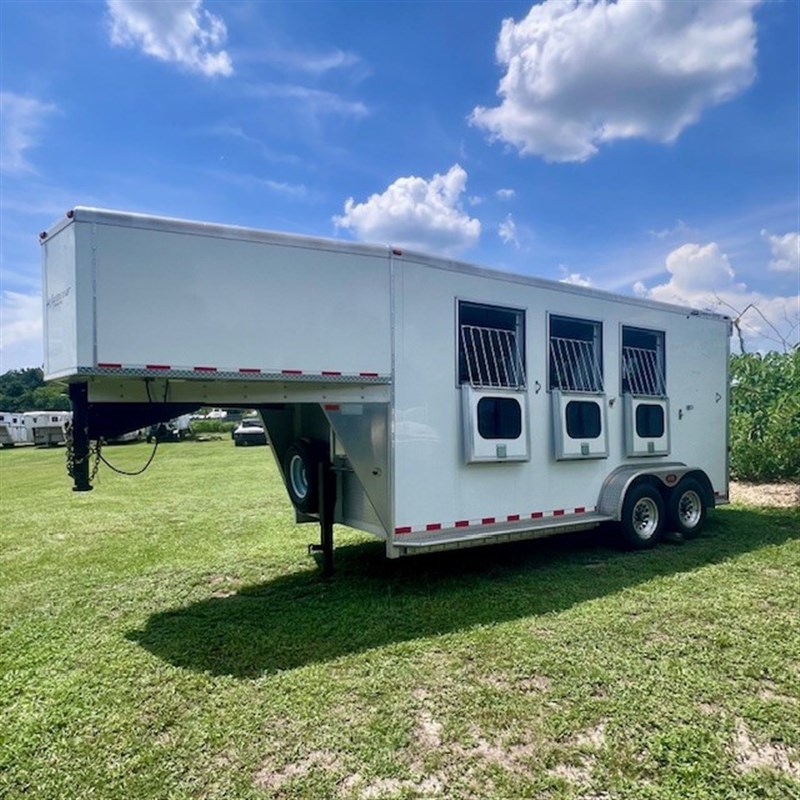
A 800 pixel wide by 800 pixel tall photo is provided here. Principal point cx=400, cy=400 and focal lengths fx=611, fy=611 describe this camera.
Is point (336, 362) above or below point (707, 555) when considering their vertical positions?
above

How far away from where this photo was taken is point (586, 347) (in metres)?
7.25

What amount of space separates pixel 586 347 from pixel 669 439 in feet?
6.35

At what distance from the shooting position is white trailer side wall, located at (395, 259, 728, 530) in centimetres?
564

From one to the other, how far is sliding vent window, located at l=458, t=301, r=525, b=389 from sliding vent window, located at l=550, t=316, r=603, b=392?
1.97 ft

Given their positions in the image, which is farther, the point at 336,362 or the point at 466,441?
the point at 466,441

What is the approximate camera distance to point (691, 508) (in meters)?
8.18

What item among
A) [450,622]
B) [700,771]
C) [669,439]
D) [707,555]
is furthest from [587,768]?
[669,439]

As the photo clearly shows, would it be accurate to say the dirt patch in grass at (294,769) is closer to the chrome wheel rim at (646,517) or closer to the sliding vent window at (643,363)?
the chrome wheel rim at (646,517)

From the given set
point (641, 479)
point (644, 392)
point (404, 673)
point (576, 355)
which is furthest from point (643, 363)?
point (404, 673)

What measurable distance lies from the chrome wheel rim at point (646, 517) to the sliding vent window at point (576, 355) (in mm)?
1579

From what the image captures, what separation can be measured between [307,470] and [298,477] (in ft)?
1.59

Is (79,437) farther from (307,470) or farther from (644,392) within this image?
(644,392)

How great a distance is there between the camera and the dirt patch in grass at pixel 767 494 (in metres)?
10.8

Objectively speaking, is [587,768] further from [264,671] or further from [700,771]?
[264,671]
